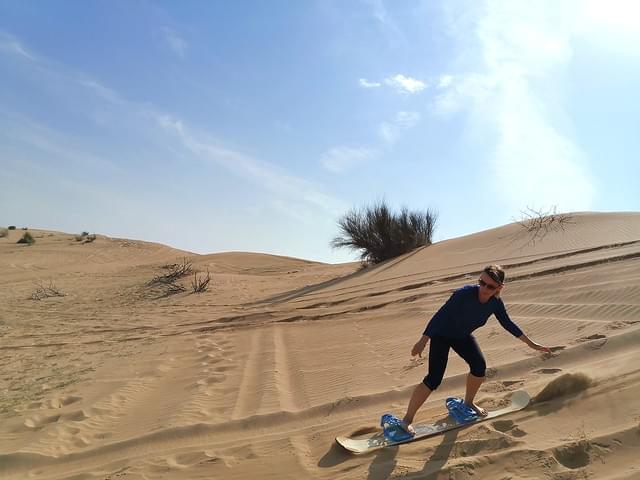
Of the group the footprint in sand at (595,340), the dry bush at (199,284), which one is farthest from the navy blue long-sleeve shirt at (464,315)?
the dry bush at (199,284)

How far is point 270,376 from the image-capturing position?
657 centimetres

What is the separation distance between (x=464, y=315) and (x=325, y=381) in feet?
8.53

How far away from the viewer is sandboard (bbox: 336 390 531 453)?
3.92 meters

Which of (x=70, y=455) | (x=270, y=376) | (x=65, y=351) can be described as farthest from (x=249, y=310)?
(x=70, y=455)

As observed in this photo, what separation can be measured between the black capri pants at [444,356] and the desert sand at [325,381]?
417mm

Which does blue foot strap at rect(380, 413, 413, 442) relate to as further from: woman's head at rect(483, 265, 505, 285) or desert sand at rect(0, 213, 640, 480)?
woman's head at rect(483, 265, 505, 285)

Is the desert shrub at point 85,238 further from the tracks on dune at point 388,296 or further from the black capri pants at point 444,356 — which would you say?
the black capri pants at point 444,356

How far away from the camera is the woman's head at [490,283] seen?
12.8 feet

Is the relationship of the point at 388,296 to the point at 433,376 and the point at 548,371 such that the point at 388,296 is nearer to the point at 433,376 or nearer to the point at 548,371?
the point at 548,371

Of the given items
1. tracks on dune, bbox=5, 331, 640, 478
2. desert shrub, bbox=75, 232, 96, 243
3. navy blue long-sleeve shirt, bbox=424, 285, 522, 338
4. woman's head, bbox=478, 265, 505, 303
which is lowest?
tracks on dune, bbox=5, 331, 640, 478

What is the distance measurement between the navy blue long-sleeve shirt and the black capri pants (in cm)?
6

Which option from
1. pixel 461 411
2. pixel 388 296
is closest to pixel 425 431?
pixel 461 411

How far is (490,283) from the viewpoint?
3922 millimetres

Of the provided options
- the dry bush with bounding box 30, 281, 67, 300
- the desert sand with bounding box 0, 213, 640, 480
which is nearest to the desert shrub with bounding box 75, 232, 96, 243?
the dry bush with bounding box 30, 281, 67, 300
